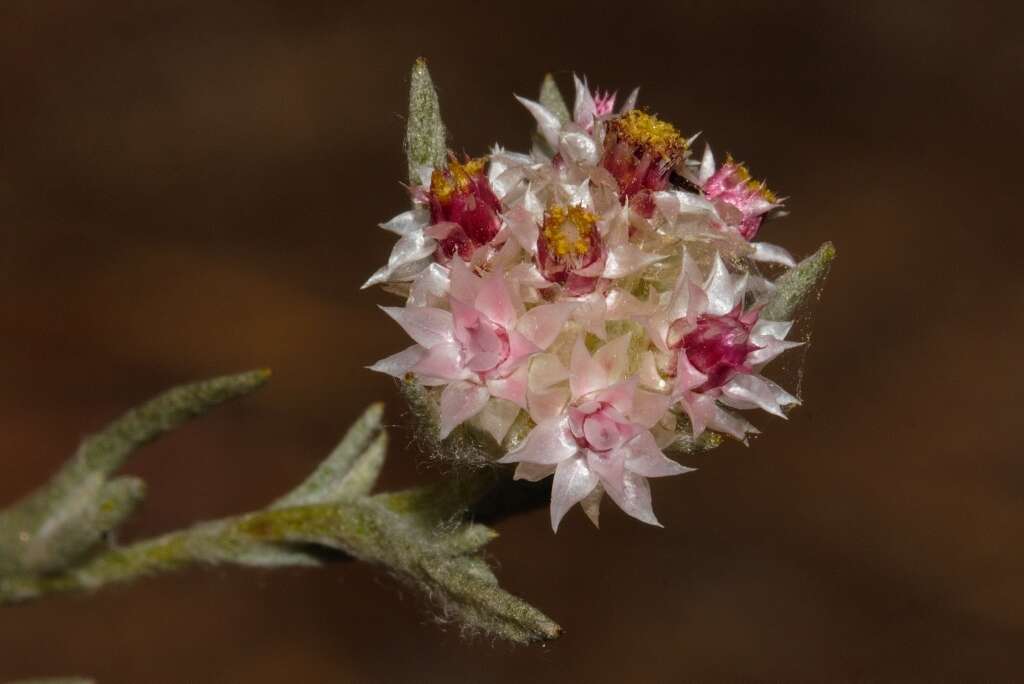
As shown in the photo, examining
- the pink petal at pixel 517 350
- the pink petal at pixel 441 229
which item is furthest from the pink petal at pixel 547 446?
the pink petal at pixel 441 229

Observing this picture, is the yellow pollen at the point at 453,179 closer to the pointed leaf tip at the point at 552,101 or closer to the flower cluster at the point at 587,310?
the flower cluster at the point at 587,310

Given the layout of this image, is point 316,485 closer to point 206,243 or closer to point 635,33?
point 206,243

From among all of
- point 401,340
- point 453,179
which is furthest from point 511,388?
point 401,340

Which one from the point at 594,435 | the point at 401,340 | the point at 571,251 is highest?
the point at 401,340

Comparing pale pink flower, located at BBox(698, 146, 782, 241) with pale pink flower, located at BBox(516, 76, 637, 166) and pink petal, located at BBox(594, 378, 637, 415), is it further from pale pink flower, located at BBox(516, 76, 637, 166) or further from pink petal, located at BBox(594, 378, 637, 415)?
pink petal, located at BBox(594, 378, 637, 415)

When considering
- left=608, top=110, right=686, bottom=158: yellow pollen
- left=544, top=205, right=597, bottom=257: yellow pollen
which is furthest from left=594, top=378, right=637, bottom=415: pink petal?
left=608, top=110, right=686, bottom=158: yellow pollen

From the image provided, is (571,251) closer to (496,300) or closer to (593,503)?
(496,300)

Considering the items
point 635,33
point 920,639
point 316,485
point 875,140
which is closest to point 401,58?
point 635,33
